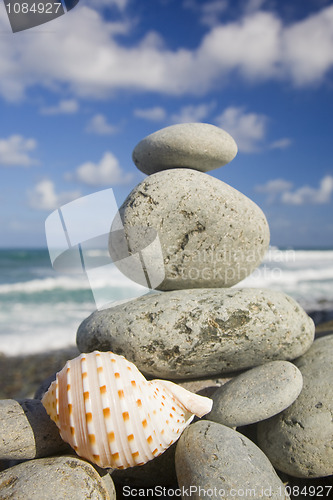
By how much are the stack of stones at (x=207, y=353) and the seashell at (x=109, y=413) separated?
7.8 inches

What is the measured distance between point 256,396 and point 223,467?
0.63 m

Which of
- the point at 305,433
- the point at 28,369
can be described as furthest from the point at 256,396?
the point at 28,369

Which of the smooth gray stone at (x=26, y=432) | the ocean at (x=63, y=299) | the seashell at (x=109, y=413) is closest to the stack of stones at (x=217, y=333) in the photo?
the seashell at (x=109, y=413)

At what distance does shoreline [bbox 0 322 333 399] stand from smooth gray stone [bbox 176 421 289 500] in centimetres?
410

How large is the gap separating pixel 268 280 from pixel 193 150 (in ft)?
50.1

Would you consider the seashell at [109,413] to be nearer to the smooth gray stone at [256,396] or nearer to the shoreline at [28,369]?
the smooth gray stone at [256,396]

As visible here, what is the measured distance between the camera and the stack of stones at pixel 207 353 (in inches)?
102

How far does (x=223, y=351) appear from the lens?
3412 mm

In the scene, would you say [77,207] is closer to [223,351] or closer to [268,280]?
[223,351]

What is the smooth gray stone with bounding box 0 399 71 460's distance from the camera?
8.76ft

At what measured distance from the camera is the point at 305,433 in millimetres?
3078

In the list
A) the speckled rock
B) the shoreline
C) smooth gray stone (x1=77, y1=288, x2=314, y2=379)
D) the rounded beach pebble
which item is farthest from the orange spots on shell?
the shoreline

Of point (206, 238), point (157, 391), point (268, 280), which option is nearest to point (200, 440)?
point (157, 391)

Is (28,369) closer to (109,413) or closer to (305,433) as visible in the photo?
(109,413)
